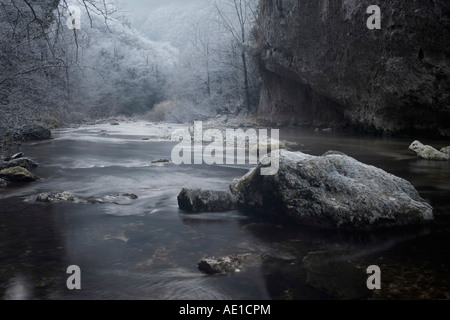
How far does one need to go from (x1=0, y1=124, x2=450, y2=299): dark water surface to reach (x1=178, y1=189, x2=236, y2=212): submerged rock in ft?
0.56

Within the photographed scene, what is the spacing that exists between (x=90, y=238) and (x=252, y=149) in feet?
24.3

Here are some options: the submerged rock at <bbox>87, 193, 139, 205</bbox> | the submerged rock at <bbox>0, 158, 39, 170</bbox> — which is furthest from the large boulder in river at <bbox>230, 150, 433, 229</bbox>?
the submerged rock at <bbox>0, 158, 39, 170</bbox>

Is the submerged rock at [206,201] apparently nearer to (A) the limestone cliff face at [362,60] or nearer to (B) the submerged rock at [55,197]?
(B) the submerged rock at [55,197]

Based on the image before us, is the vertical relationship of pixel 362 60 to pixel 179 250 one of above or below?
above

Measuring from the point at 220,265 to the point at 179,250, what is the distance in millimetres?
638

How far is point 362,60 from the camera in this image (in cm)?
1342

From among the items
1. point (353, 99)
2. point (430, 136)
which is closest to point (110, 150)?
point (353, 99)

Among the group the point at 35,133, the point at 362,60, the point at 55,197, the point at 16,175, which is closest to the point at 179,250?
the point at 55,197

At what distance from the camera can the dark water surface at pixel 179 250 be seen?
2.82 meters

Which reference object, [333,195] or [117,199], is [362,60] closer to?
[333,195]

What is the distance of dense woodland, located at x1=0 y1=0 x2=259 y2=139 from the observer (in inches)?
327

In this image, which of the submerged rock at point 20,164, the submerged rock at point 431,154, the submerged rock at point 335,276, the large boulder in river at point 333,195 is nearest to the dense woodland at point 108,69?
the submerged rock at point 20,164

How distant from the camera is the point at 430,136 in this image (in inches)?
489

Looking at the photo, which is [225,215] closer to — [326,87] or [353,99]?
[353,99]
